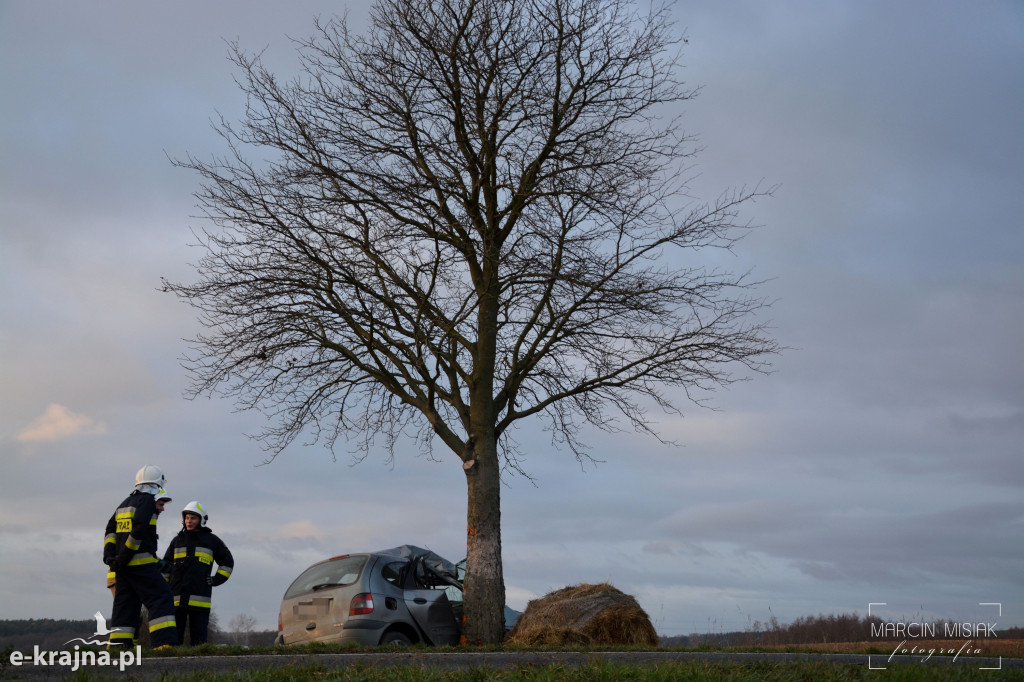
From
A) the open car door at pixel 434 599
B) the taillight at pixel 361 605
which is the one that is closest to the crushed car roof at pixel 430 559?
the open car door at pixel 434 599

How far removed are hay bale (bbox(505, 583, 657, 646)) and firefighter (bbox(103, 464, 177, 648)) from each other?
573 cm

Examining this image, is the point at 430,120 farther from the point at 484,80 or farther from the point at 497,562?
the point at 497,562

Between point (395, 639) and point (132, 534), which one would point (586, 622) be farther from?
point (132, 534)

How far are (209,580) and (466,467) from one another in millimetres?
4821

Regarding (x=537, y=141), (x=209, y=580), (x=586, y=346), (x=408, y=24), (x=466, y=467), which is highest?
(x=408, y=24)

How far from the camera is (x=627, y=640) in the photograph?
14320mm

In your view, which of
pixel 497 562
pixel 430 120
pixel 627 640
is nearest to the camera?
pixel 627 640

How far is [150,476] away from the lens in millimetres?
11375

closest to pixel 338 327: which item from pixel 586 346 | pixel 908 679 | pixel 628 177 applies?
pixel 586 346

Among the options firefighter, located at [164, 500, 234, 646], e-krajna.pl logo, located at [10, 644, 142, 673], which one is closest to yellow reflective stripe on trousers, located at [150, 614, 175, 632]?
e-krajna.pl logo, located at [10, 644, 142, 673]

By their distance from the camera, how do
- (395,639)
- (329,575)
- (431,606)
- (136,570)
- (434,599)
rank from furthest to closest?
(434,599), (431,606), (329,575), (395,639), (136,570)


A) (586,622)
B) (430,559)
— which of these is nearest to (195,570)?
(430,559)

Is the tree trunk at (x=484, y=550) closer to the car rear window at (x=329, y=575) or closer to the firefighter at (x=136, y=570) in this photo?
the car rear window at (x=329, y=575)

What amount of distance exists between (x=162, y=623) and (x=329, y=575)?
2702 mm
